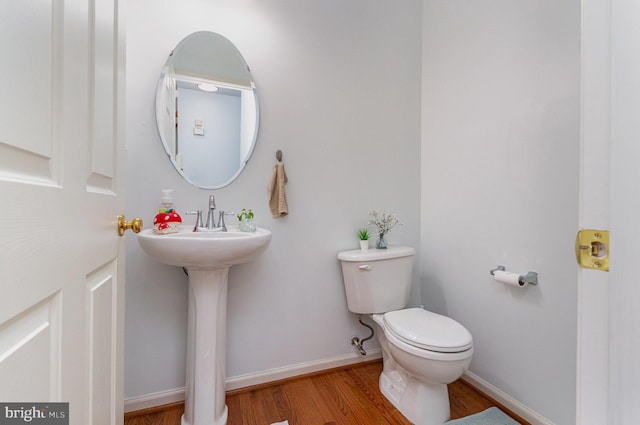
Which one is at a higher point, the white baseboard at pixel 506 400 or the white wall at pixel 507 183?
the white wall at pixel 507 183

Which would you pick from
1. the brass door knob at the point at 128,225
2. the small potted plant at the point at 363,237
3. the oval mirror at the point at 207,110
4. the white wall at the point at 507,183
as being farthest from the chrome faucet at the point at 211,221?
the white wall at the point at 507,183

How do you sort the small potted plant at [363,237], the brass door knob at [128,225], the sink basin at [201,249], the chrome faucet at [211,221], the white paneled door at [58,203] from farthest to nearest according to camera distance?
the small potted plant at [363,237] → the chrome faucet at [211,221] → the sink basin at [201,249] → the brass door knob at [128,225] → the white paneled door at [58,203]

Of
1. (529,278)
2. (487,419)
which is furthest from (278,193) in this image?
(487,419)

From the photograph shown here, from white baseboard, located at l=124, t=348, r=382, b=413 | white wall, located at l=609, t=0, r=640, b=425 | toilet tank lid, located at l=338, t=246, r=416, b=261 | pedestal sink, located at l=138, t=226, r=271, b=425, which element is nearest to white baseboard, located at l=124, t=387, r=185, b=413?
white baseboard, located at l=124, t=348, r=382, b=413

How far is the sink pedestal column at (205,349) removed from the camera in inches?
48.8

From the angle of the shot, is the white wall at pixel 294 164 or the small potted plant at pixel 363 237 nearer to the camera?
the white wall at pixel 294 164

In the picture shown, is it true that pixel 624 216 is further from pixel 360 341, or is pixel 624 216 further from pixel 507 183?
pixel 360 341

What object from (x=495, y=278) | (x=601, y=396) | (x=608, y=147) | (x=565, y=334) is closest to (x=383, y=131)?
(x=495, y=278)

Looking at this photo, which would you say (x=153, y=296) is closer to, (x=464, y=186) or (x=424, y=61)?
(x=464, y=186)

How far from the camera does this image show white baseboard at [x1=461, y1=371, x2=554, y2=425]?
1.30 metres

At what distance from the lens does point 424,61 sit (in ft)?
6.47

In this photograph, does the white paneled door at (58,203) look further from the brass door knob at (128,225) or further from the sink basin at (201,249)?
the sink basin at (201,249)

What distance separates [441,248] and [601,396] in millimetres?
1463

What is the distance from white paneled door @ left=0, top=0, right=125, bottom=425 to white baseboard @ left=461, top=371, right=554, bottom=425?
5.52 ft
